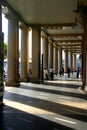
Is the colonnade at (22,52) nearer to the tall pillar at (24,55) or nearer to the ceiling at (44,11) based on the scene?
the tall pillar at (24,55)

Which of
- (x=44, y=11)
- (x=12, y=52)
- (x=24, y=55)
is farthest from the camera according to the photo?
(x=24, y=55)

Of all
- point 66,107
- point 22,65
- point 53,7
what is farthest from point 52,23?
point 66,107

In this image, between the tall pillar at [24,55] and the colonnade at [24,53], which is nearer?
the colonnade at [24,53]

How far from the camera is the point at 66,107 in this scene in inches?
601

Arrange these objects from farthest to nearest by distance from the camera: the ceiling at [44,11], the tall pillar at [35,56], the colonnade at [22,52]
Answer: the tall pillar at [35,56]
the colonnade at [22,52]
the ceiling at [44,11]

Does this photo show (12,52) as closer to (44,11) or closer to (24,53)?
(44,11)

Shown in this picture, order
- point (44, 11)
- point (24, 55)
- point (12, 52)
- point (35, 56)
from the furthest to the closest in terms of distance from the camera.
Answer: point (35, 56) < point (24, 55) < point (12, 52) < point (44, 11)

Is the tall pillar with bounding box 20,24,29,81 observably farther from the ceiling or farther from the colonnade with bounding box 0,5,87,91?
the ceiling

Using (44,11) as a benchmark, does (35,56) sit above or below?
below

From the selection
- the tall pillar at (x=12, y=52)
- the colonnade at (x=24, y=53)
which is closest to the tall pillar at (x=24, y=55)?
the colonnade at (x=24, y=53)

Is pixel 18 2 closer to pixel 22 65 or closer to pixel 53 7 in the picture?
pixel 53 7

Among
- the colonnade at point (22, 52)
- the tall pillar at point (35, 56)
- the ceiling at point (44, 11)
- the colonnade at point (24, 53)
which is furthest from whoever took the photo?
the tall pillar at point (35, 56)

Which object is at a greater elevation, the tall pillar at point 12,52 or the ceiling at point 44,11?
the ceiling at point 44,11

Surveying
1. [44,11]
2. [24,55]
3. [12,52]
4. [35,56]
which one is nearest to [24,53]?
[24,55]
